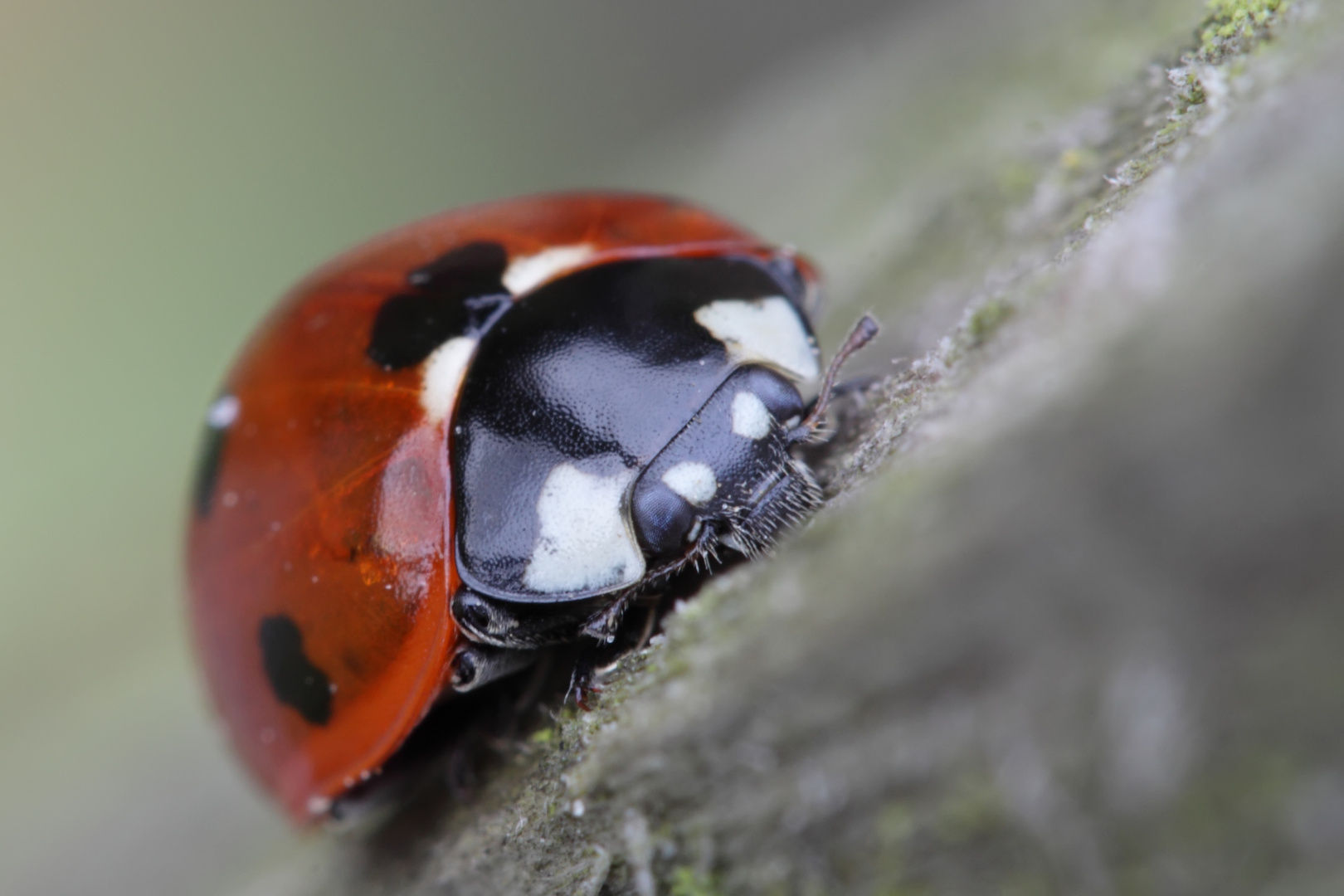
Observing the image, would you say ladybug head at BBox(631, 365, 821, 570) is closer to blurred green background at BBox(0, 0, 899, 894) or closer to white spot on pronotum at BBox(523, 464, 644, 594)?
white spot on pronotum at BBox(523, 464, 644, 594)

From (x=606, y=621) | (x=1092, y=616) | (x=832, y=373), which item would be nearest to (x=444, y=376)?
(x=606, y=621)

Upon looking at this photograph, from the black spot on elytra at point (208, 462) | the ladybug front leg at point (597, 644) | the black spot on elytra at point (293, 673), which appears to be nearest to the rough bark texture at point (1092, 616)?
the ladybug front leg at point (597, 644)

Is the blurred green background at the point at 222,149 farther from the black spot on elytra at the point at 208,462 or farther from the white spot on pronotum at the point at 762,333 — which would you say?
the white spot on pronotum at the point at 762,333

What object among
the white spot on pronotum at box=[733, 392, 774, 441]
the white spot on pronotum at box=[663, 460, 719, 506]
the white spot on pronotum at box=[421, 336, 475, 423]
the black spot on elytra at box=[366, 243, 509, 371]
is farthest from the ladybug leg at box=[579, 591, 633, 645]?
the black spot on elytra at box=[366, 243, 509, 371]

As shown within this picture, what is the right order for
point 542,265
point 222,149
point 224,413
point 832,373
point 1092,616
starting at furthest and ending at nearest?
point 222,149, point 224,413, point 542,265, point 832,373, point 1092,616

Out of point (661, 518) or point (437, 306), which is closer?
point (661, 518)

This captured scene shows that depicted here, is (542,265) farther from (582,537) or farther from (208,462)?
(208,462)
